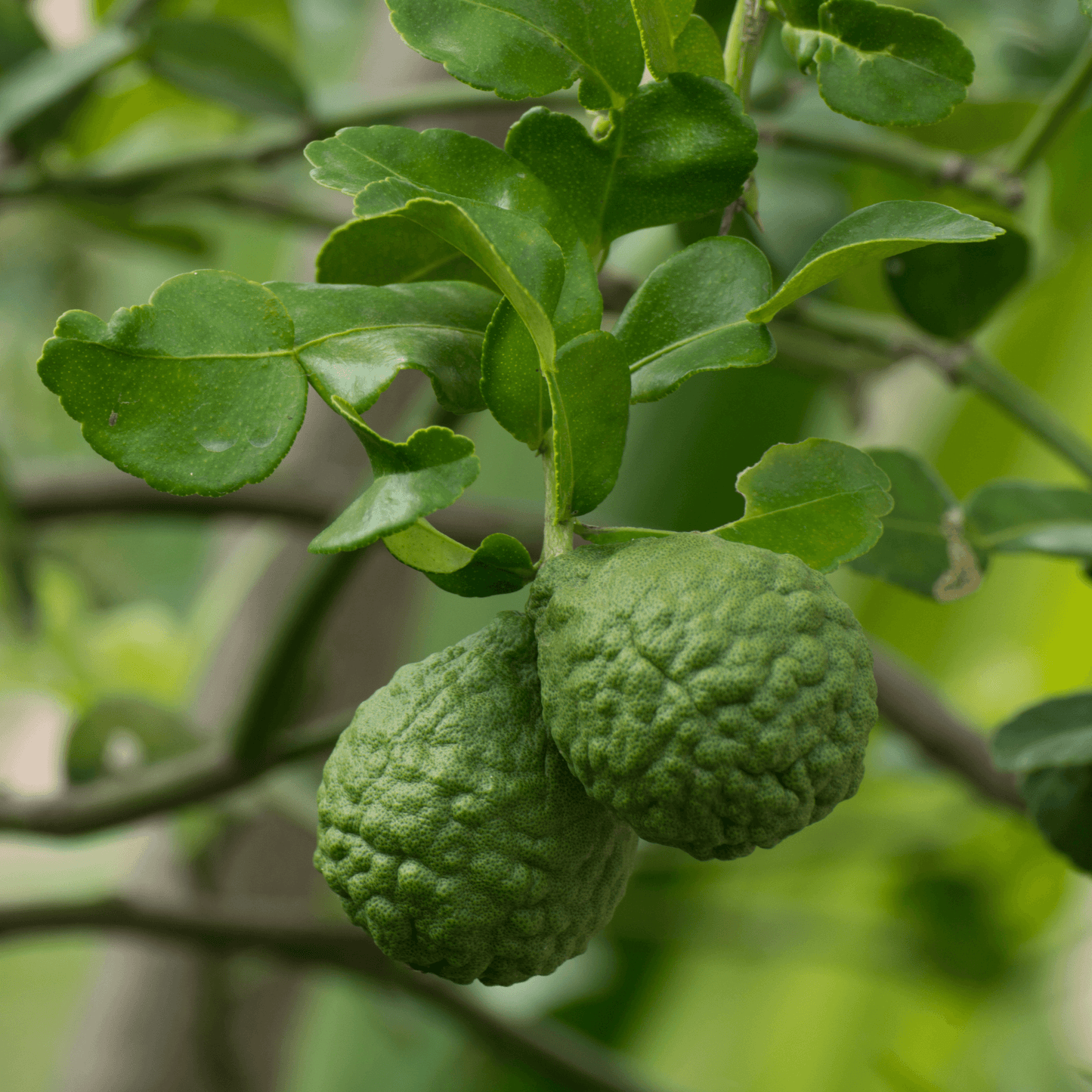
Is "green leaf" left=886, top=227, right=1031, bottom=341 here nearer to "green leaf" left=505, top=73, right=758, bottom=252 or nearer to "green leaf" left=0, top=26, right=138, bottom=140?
"green leaf" left=505, top=73, right=758, bottom=252

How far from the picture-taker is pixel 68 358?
0.67ft

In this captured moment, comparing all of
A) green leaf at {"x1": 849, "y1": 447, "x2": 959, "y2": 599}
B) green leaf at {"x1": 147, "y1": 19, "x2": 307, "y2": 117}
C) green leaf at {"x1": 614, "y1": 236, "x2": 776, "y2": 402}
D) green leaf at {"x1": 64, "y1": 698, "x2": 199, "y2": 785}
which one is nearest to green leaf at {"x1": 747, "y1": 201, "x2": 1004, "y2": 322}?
green leaf at {"x1": 614, "y1": 236, "x2": 776, "y2": 402}

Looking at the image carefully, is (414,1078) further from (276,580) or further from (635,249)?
(635,249)

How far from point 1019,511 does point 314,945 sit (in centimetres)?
57

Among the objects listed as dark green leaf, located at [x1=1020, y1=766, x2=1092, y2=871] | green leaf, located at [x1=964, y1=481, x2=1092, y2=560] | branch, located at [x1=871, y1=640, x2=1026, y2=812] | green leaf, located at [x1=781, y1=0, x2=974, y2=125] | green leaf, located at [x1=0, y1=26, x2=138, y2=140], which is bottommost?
branch, located at [x1=871, y1=640, x2=1026, y2=812]

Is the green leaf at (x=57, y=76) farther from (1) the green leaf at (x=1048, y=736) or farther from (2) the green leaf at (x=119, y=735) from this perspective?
(1) the green leaf at (x=1048, y=736)

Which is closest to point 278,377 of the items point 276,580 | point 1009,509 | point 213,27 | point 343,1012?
point 1009,509

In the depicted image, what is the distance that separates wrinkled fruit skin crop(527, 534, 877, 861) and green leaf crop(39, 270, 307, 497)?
70 mm

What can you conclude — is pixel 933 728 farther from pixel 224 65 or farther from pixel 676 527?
pixel 676 527

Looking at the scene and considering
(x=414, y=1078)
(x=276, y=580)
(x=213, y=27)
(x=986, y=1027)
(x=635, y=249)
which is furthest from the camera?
(x=414, y=1078)

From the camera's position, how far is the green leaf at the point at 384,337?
0.21 metres

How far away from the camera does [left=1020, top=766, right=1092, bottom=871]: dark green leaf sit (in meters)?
0.33

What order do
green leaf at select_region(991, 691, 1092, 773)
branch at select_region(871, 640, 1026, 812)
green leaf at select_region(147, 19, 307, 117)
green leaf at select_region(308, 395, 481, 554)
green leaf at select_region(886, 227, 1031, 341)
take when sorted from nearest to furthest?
green leaf at select_region(308, 395, 481, 554), green leaf at select_region(991, 691, 1092, 773), green leaf at select_region(886, 227, 1031, 341), green leaf at select_region(147, 19, 307, 117), branch at select_region(871, 640, 1026, 812)

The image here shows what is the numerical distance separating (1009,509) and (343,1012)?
1614 millimetres
